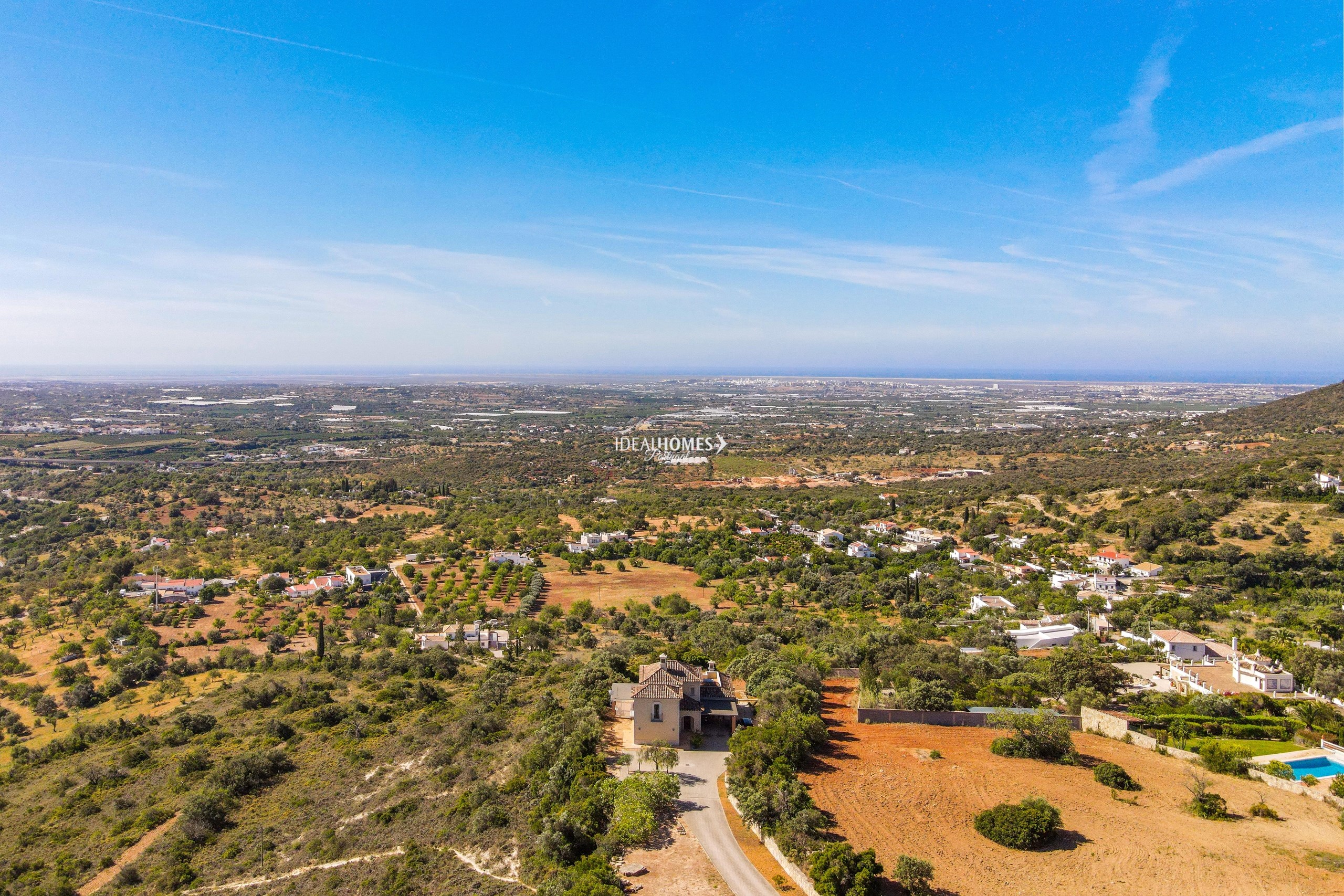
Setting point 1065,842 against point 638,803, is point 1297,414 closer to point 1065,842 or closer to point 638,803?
point 1065,842

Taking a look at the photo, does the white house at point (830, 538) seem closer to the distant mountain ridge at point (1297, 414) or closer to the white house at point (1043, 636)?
the white house at point (1043, 636)

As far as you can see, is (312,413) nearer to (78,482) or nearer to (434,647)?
(78,482)

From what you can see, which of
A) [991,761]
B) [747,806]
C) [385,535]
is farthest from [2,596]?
[991,761]

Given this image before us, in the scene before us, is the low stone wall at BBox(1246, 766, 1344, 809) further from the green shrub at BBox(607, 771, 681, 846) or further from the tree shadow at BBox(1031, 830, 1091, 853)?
the green shrub at BBox(607, 771, 681, 846)

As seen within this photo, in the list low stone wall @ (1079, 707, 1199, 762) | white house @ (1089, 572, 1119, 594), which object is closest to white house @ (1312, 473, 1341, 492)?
white house @ (1089, 572, 1119, 594)

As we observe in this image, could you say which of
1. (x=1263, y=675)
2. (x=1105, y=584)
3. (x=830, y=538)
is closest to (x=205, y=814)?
(x=1263, y=675)

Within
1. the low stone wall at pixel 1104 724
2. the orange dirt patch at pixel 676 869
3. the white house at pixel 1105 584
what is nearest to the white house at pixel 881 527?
the white house at pixel 1105 584
